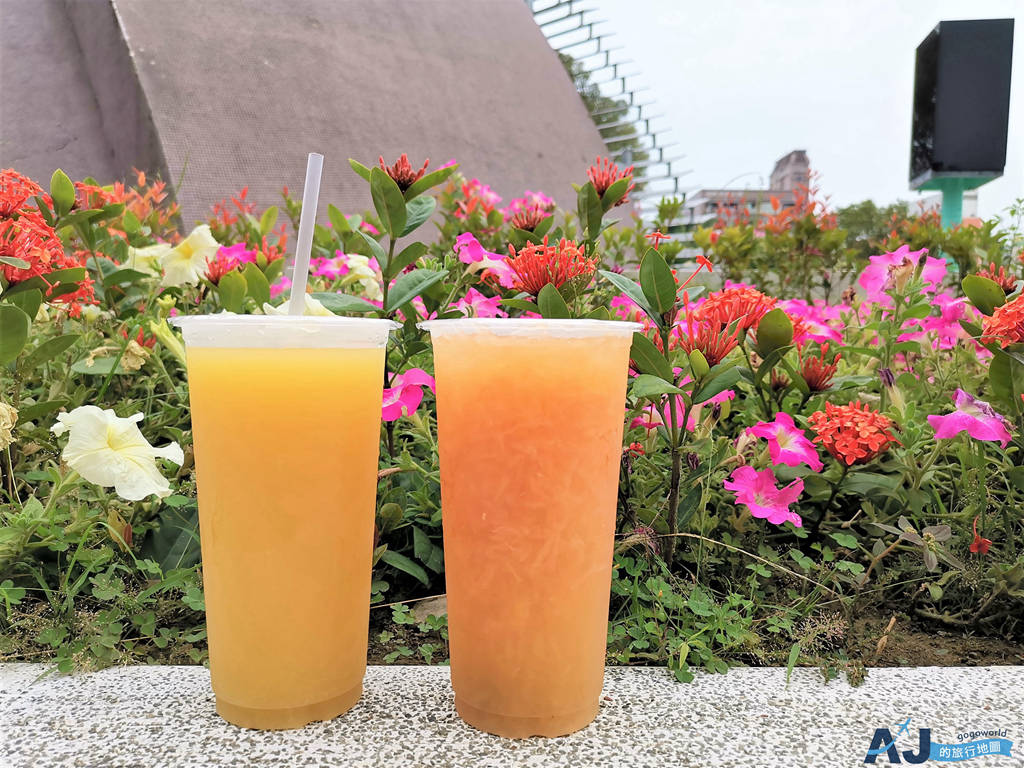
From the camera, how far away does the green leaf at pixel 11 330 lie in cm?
106

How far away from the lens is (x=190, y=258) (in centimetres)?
162

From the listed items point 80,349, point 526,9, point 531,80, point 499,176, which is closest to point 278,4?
point 499,176

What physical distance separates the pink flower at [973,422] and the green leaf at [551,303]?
62 centimetres

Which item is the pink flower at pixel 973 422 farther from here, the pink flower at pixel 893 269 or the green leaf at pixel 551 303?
the green leaf at pixel 551 303

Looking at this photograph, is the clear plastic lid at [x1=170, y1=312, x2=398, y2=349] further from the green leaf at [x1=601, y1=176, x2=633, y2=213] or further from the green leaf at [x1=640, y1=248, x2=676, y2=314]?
the green leaf at [x1=601, y1=176, x2=633, y2=213]

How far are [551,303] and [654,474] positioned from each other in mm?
431

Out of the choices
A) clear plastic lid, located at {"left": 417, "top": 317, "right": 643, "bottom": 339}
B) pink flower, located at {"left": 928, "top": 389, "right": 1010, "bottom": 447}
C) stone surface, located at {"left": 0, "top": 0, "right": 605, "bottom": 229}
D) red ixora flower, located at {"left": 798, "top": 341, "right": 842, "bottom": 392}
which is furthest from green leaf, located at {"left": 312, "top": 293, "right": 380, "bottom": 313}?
stone surface, located at {"left": 0, "top": 0, "right": 605, "bottom": 229}

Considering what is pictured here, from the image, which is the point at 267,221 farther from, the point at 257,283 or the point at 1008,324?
the point at 1008,324

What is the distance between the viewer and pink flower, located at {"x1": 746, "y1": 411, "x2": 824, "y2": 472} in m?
1.12

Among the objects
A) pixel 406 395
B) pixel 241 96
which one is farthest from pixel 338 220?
pixel 241 96

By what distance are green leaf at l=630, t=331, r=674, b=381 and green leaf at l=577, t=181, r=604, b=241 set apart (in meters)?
0.42

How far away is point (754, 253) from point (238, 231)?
212cm

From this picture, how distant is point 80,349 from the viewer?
5.36ft

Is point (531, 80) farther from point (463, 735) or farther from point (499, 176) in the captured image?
point (463, 735)
